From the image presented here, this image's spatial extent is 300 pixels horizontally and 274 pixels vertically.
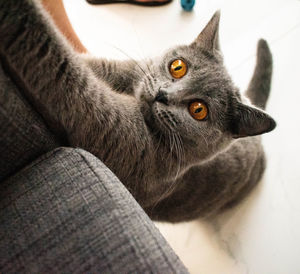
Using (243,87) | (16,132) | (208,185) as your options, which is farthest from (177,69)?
(243,87)

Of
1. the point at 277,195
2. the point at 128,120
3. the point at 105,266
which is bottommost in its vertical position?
the point at 277,195

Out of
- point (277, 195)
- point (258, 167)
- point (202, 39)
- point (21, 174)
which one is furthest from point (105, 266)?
point (277, 195)

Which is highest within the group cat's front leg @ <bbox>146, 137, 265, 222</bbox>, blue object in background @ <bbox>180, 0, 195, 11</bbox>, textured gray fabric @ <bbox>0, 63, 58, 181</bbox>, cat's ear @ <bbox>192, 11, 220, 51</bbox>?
blue object in background @ <bbox>180, 0, 195, 11</bbox>

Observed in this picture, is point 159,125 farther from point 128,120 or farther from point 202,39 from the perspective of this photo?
point 202,39

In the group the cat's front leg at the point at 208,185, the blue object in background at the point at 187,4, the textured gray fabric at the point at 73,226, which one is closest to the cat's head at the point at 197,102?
the cat's front leg at the point at 208,185

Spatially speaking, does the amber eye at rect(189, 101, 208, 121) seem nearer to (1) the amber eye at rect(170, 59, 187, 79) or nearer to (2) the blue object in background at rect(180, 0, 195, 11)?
(1) the amber eye at rect(170, 59, 187, 79)

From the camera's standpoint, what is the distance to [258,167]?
132 cm

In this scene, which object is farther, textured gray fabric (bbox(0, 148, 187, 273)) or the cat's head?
the cat's head

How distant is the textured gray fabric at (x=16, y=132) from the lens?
46cm

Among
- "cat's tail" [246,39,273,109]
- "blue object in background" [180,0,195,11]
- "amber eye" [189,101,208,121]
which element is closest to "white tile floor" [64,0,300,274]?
"blue object in background" [180,0,195,11]

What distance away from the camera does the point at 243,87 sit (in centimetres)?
153

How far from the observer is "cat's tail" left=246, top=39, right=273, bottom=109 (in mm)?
1337

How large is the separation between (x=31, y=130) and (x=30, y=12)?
22 centimetres

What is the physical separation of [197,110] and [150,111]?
16 cm
